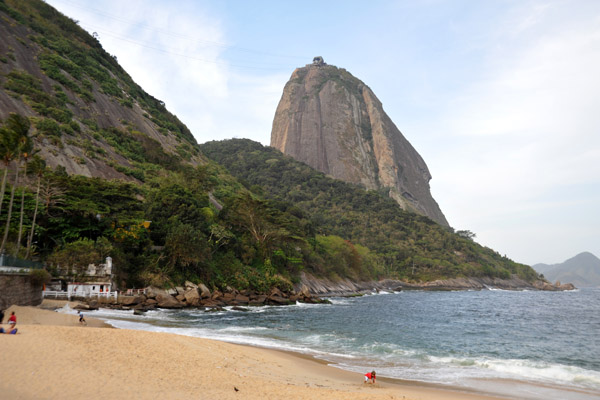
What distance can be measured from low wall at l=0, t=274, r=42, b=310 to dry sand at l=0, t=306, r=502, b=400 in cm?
925

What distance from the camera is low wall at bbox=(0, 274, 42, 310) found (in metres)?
22.7

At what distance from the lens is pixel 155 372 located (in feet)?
40.1

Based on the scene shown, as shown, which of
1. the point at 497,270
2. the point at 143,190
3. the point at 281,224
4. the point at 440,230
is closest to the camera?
the point at 143,190

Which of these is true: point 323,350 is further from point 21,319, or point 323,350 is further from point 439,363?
point 21,319

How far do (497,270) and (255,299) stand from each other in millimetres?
130644

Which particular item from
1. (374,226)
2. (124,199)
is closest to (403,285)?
(374,226)

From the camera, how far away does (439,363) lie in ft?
63.1

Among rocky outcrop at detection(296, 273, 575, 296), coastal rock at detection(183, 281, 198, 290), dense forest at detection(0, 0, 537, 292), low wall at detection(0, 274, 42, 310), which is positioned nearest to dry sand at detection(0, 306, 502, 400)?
low wall at detection(0, 274, 42, 310)

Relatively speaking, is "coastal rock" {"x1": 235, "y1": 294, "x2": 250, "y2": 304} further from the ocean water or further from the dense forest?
the ocean water

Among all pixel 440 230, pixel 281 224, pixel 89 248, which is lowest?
pixel 89 248

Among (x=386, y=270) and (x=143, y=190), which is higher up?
(x=143, y=190)

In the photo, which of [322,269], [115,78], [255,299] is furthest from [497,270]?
[115,78]

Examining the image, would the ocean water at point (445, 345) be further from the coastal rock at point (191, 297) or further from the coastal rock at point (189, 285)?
the coastal rock at point (189, 285)

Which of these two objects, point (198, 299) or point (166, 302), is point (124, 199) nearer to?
point (166, 302)
